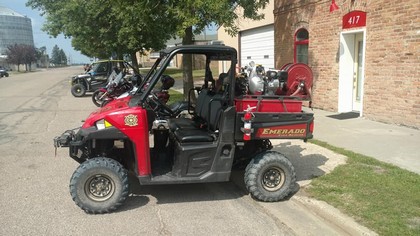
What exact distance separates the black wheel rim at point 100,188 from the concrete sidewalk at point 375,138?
169 inches

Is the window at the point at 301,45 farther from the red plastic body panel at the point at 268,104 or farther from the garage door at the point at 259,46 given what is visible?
the red plastic body panel at the point at 268,104

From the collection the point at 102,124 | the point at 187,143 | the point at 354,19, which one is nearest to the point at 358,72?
the point at 354,19

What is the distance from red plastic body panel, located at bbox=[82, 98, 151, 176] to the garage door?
11.9 metres

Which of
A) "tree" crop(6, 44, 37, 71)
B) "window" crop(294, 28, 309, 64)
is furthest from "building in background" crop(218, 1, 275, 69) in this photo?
"tree" crop(6, 44, 37, 71)

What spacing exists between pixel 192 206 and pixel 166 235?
0.83 m

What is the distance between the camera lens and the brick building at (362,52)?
8539 millimetres

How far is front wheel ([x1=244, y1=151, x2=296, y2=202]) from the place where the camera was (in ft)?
15.6

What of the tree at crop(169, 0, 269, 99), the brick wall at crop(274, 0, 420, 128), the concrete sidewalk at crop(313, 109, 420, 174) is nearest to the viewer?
the concrete sidewalk at crop(313, 109, 420, 174)

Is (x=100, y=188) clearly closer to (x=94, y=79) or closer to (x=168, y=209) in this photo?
(x=168, y=209)

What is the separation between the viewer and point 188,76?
12.5 meters

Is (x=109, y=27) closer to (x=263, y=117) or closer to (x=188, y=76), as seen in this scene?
(x=188, y=76)

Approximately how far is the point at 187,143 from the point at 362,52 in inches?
289

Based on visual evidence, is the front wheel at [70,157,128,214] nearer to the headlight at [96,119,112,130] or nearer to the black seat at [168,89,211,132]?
the headlight at [96,119,112,130]

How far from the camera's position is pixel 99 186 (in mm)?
4500
